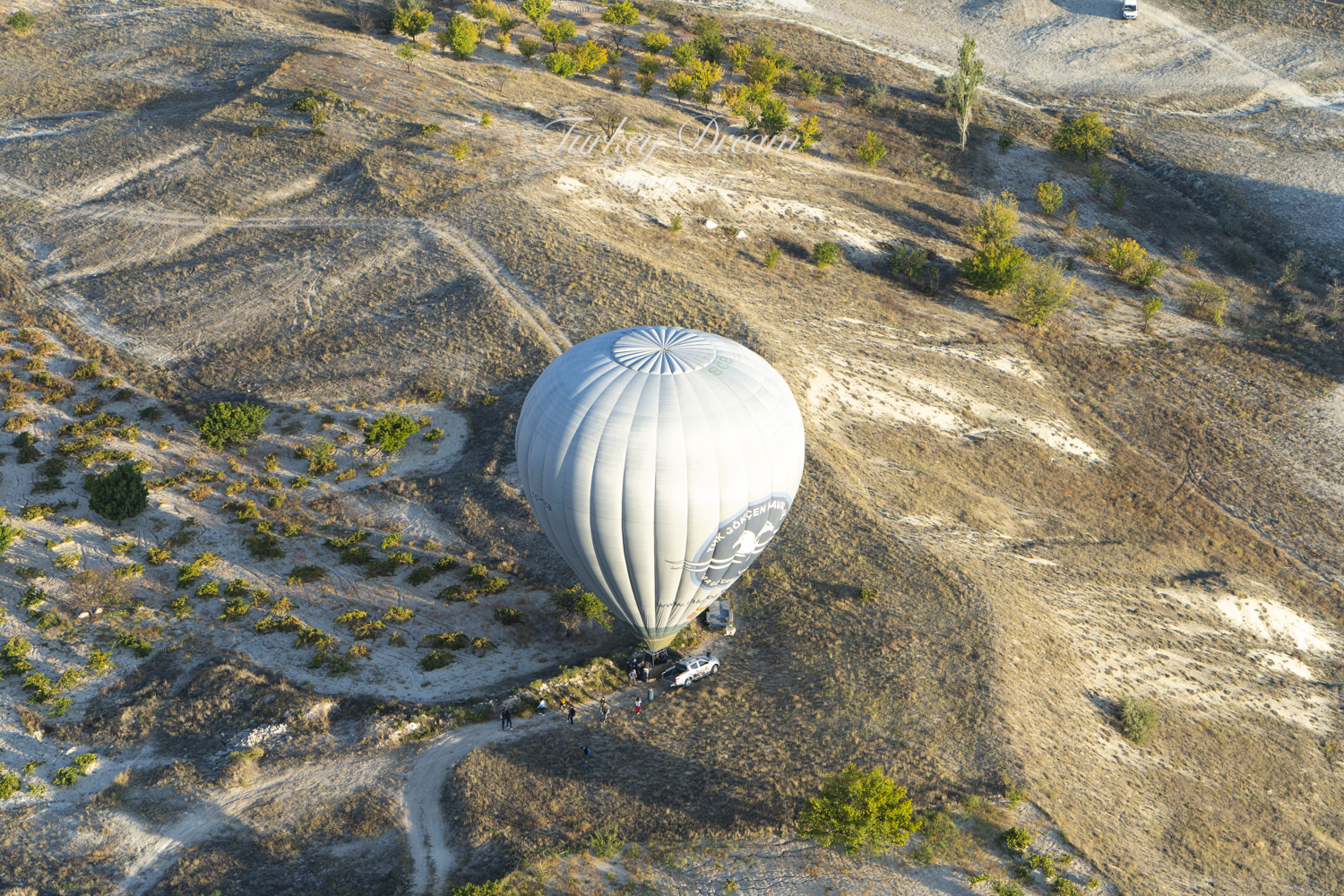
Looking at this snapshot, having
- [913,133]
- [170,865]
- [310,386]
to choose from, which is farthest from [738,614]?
[913,133]

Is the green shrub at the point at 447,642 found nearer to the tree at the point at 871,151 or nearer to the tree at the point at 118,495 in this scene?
the tree at the point at 118,495

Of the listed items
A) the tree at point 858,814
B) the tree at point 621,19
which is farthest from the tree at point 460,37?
the tree at point 858,814

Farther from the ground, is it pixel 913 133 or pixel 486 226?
pixel 913 133

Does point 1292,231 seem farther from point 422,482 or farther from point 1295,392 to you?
point 422,482

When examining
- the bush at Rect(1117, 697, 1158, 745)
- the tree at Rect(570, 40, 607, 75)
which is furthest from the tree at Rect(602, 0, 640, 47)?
the bush at Rect(1117, 697, 1158, 745)

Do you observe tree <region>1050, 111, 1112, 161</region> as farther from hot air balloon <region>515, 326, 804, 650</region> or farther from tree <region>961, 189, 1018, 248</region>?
hot air balloon <region>515, 326, 804, 650</region>

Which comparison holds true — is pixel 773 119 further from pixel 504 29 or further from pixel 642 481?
pixel 642 481
